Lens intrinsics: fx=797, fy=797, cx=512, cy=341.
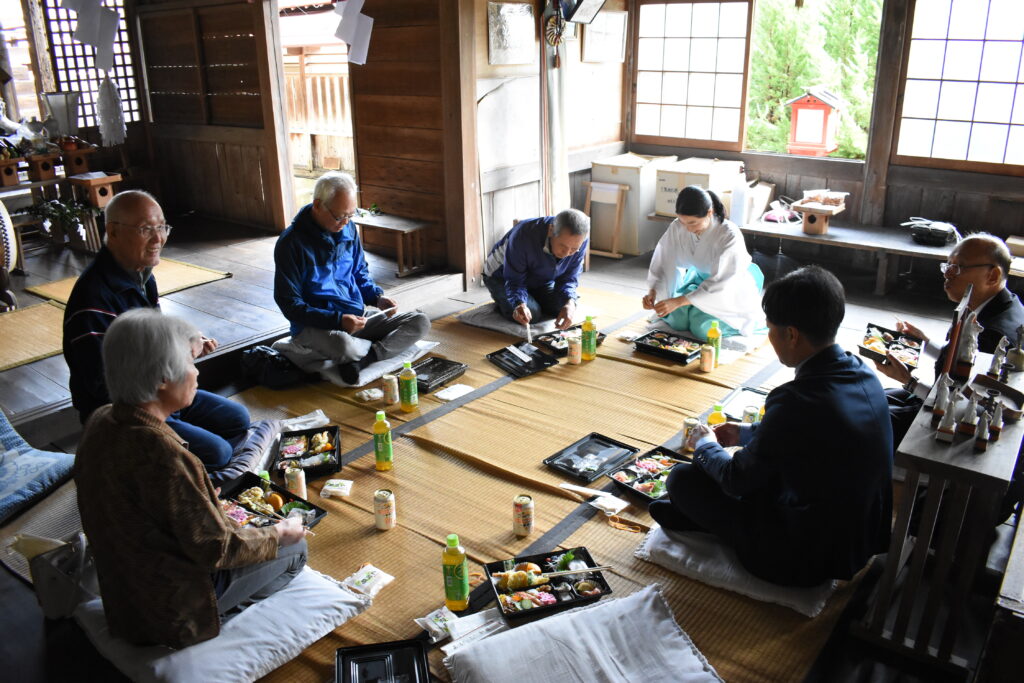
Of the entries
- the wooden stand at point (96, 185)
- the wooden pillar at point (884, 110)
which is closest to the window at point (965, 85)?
the wooden pillar at point (884, 110)

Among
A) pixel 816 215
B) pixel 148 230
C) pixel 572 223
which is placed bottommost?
pixel 816 215

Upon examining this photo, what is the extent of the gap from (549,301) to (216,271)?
8.48 ft

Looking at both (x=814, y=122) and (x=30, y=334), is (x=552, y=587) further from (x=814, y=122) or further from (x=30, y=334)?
(x=814, y=122)

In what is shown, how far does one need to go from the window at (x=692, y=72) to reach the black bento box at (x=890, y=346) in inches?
127

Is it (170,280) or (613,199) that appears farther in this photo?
(613,199)

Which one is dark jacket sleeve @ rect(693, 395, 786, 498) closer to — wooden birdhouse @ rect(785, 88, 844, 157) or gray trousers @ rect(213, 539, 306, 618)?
gray trousers @ rect(213, 539, 306, 618)

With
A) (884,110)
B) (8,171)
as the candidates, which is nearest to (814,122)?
(884,110)

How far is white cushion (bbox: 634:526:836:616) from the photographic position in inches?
103

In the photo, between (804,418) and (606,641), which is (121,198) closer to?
(606,641)

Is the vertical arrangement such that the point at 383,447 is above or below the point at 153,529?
below

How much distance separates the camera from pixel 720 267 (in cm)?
475

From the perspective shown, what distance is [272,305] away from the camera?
5227 mm

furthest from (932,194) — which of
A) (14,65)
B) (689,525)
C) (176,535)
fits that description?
(14,65)

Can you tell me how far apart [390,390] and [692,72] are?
473cm
